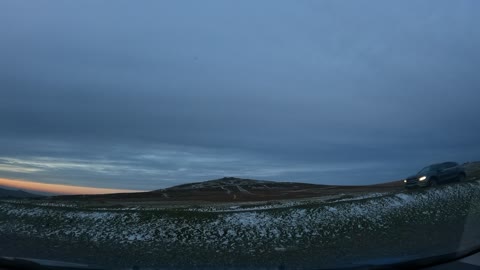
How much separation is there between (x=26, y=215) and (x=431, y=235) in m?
18.6

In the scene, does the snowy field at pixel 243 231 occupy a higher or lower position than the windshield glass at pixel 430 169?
lower

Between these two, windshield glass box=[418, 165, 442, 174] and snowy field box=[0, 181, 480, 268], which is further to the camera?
windshield glass box=[418, 165, 442, 174]

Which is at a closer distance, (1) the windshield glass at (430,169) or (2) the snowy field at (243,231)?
(2) the snowy field at (243,231)

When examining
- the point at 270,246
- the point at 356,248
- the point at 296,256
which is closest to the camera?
the point at 296,256

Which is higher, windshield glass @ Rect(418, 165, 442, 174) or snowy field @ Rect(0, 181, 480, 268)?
windshield glass @ Rect(418, 165, 442, 174)

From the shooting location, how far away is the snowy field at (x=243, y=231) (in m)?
14.2

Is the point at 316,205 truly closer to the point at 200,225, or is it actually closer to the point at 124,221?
the point at 200,225

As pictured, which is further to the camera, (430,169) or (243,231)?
(430,169)

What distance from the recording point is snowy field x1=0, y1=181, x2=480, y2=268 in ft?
46.5

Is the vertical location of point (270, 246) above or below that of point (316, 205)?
below

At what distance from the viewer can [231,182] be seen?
194 ft

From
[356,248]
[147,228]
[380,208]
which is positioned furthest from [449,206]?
[147,228]

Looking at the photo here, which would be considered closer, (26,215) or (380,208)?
(380,208)

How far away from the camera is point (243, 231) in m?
17.2
